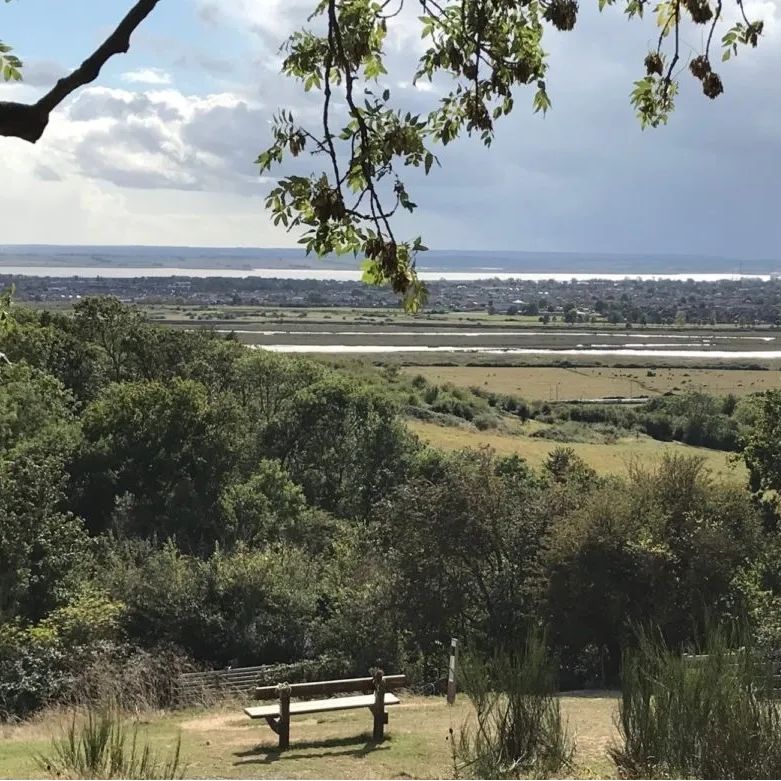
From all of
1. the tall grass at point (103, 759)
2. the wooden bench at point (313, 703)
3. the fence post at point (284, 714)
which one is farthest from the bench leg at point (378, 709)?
the tall grass at point (103, 759)

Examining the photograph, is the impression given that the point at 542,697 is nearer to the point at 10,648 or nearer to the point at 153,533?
the point at 10,648

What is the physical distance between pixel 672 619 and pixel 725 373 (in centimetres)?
9054

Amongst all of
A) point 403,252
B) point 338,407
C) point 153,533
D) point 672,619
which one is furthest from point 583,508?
point 338,407

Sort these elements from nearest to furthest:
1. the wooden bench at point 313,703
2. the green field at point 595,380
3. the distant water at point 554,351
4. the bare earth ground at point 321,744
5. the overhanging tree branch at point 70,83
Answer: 1. the overhanging tree branch at point 70,83
2. the bare earth ground at point 321,744
3. the wooden bench at point 313,703
4. the green field at point 595,380
5. the distant water at point 554,351

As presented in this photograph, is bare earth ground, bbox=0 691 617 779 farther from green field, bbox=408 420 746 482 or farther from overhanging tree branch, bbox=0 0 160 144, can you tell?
green field, bbox=408 420 746 482

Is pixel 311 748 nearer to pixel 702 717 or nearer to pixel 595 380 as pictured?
pixel 702 717

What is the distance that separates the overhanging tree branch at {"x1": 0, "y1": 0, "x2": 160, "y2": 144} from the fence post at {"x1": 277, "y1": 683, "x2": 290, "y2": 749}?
824 cm

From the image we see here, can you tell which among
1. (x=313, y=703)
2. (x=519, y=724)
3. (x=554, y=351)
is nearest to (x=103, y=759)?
(x=519, y=724)

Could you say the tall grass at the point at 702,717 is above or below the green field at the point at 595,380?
above

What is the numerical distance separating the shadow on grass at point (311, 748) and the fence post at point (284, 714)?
109 millimetres

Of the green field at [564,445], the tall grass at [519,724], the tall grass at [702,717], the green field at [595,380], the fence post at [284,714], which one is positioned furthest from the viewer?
the green field at [595,380]

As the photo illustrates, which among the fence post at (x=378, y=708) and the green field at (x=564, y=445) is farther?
the green field at (x=564, y=445)

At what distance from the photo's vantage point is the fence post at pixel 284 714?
37.8 feet

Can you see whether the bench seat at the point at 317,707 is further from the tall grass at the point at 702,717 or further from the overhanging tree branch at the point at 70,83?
the overhanging tree branch at the point at 70,83
